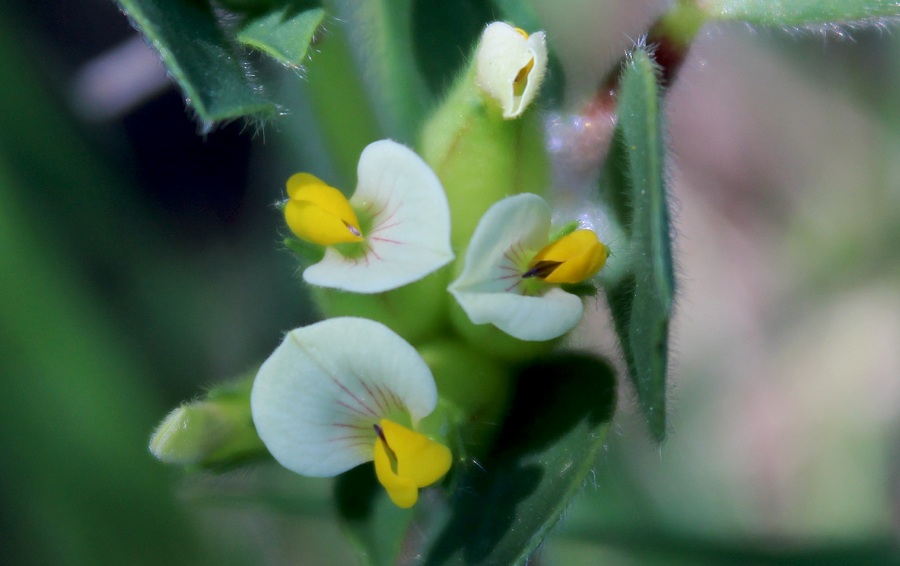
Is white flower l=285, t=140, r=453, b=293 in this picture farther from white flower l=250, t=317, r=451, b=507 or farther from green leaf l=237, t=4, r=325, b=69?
green leaf l=237, t=4, r=325, b=69

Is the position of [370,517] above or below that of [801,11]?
below

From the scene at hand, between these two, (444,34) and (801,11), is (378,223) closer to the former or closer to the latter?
(444,34)

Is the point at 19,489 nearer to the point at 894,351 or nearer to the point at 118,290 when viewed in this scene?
the point at 118,290

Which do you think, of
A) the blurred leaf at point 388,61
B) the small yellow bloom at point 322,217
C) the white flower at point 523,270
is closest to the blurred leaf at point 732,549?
the blurred leaf at point 388,61

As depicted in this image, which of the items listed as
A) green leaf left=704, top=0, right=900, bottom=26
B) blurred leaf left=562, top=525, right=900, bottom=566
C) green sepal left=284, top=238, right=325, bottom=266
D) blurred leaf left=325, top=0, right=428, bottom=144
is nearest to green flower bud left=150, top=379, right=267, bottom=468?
green sepal left=284, top=238, right=325, bottom=266

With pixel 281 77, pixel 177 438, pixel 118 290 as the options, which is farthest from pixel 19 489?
pixel 281 77

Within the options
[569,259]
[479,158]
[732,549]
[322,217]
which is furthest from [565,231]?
[732,549]
